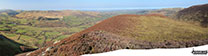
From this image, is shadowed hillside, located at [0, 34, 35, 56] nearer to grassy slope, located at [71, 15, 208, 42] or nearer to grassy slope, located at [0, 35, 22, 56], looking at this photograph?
grassy slope, located at [0, 35, 22, 56]

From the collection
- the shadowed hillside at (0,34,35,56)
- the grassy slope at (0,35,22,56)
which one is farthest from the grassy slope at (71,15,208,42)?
the shadowed hillside at (0,34,35,56)

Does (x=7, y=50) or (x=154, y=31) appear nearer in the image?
(x=154, y=31)

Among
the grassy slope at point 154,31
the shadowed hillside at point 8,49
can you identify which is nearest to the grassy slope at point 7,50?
the shadowed hillside at point 8,49

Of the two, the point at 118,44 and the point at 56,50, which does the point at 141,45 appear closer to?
the point at 118,44

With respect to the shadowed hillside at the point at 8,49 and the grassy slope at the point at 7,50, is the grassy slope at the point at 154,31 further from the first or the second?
the shadowed hillside at the point at 8,49

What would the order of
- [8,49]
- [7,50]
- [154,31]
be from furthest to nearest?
[8,49] < [7,50] < [154,31]

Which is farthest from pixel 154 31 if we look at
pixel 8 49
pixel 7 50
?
pixel 8 49

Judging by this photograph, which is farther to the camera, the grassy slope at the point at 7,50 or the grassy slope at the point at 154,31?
the grassy slope at the point at 7,50

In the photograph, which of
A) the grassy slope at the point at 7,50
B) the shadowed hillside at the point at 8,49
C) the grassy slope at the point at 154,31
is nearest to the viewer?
the grassy slope at the point at 154,31

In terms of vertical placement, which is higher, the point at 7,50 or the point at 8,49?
the point at 7,50

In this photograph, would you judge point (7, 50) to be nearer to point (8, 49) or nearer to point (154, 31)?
point (8, 49)

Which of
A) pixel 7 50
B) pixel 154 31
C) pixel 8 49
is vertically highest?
pixel 154 31
